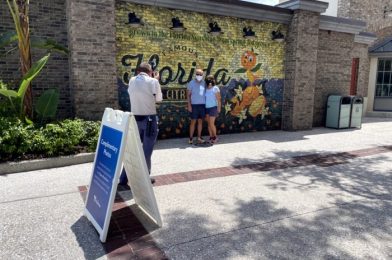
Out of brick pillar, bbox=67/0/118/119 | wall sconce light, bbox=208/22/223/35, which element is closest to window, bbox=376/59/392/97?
wall sconce light, bbox=208/22/223/35

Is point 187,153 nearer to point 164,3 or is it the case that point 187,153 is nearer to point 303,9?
point 164,3

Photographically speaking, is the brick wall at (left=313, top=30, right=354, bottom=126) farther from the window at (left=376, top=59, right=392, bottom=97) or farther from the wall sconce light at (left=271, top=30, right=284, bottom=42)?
the window at (left=376, top=59, right=392, bottom=97)

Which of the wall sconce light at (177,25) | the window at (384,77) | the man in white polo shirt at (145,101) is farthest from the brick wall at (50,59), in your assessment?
the window at (384,77)

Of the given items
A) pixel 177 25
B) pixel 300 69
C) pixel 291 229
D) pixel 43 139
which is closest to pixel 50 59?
pixel 43 139

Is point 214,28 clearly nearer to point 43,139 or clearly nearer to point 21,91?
point 21,91

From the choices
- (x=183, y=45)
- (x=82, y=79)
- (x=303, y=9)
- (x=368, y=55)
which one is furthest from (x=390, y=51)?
(x=82, y=79)

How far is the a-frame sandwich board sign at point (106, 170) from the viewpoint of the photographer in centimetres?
343

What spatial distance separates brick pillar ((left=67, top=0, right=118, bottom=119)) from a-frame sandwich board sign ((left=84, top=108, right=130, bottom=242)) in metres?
3.67

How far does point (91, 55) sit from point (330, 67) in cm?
875

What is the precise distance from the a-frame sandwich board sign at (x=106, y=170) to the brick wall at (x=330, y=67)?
379 inches

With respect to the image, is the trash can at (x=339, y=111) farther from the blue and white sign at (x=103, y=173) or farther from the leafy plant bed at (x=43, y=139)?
the blue and white sign at (x=103, y=173)

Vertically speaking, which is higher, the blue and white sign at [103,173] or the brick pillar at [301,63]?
the brick pillar at [301,63]

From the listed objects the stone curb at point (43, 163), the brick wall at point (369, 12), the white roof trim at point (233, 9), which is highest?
the brick wall at point (369, 12)

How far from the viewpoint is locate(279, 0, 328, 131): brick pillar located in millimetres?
10391
